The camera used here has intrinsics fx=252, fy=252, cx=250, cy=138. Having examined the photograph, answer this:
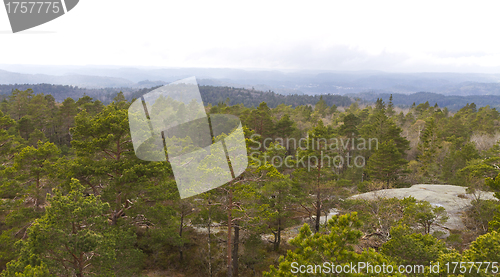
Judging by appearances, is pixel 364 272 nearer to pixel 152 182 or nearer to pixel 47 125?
pixel 152 182

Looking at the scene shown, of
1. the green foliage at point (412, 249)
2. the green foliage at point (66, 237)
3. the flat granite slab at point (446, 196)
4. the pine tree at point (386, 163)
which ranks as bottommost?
the flat granite slab at point (446, 196)

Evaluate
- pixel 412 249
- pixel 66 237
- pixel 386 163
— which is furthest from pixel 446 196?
pixel 66 237

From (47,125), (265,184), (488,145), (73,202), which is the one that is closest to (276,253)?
(265,184)

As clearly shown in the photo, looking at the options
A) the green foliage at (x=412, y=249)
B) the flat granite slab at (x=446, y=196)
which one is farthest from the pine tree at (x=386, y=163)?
the green foliage at (x=412, y=249)

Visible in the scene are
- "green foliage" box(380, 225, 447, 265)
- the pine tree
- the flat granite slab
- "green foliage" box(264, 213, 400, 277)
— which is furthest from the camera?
the pine tree

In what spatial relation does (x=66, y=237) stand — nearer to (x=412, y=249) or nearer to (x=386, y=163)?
(x=412, y=249)

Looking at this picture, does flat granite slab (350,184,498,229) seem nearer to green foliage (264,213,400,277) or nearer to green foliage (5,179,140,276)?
green foliage (264,213,400,277)

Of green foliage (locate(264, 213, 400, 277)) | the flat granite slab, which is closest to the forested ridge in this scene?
green foliage (locate(264, 213, 400, 277))

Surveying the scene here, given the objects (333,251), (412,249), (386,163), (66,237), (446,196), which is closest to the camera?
(333,251)

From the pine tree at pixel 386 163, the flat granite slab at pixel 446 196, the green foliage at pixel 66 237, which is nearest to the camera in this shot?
the green foliage at pixel 66 237

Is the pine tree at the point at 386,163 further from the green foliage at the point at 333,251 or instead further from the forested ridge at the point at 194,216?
the green foliage at the point at 333,251

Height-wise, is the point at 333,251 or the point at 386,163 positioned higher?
the point at 333,251
